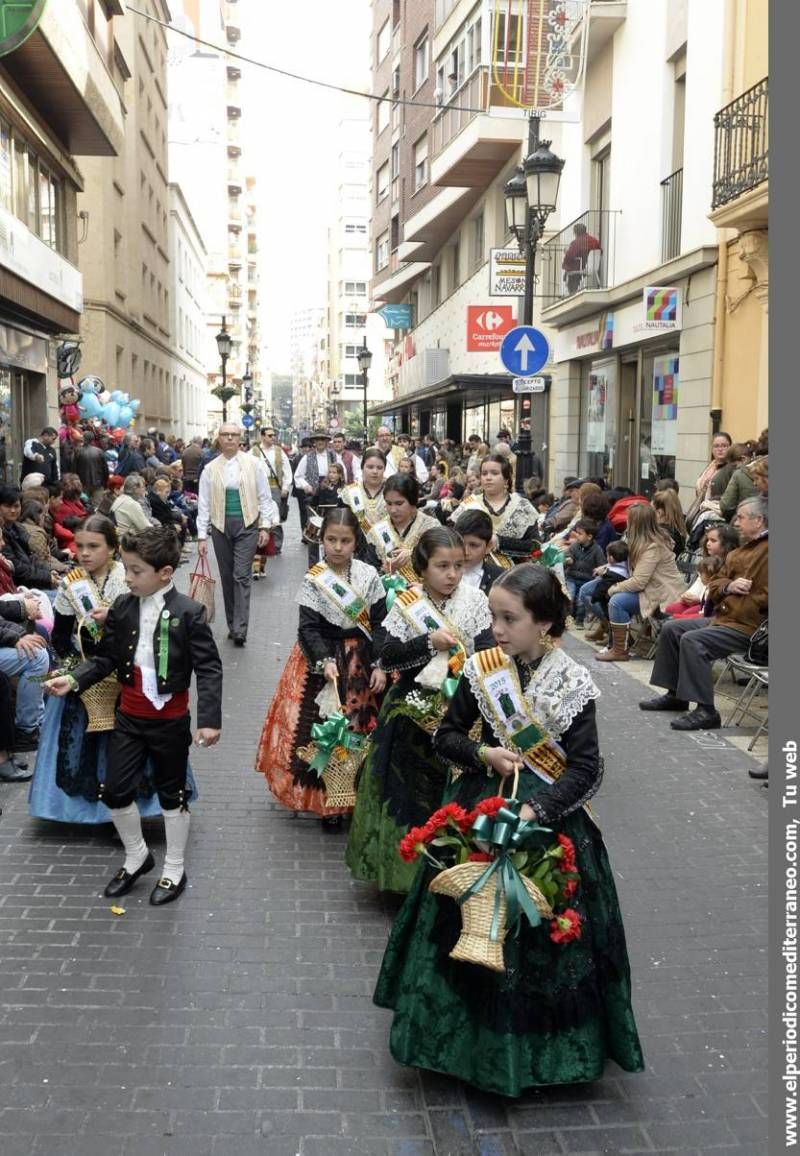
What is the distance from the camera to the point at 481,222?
99.8 ft

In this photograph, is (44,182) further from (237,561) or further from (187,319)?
(187,319)

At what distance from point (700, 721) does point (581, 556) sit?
163 inches

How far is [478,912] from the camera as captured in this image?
3.21 metres

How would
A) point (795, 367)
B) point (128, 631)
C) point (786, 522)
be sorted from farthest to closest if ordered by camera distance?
point (128, 631), point (786, 522), point (795, 367)

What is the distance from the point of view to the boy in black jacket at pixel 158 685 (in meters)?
4.82

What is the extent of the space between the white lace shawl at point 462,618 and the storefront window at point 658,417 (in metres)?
11.8

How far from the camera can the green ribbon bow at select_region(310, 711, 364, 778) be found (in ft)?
17.7

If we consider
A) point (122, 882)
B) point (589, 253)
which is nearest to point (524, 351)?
point (589, 253)

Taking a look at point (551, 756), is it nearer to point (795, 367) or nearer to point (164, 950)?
point (795, 367)

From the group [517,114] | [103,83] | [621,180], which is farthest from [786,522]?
[517,114]

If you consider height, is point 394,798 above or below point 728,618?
below

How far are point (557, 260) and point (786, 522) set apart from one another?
20.2 meters

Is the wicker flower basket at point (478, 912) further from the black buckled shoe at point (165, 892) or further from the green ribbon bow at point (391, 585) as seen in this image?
the green ribbon bow at point (391, 585)

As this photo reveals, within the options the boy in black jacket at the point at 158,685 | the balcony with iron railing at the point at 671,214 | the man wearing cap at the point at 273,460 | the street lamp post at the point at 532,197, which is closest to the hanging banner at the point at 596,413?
the balcony with iron railing at the point at 671,214
